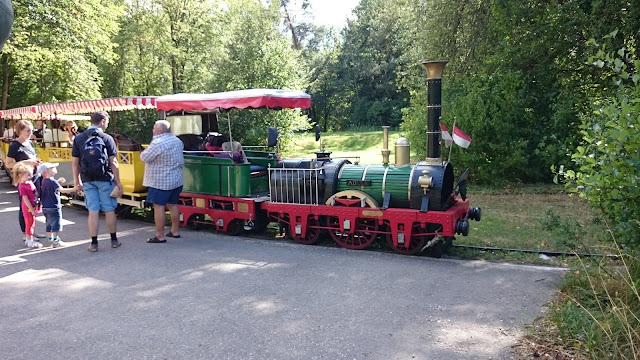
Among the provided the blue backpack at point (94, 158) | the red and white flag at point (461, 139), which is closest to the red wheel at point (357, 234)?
the red and white flag at point (461, 139)

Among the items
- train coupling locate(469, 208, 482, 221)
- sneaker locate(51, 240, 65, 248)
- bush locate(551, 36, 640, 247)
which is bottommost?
sneaker locate(51, 240, 65, 248)

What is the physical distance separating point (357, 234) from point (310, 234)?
2.47 feet

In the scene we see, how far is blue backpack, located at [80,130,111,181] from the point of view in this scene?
661 cm

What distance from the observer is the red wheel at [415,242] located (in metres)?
6.57

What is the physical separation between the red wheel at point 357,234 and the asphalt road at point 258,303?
0.71 ft

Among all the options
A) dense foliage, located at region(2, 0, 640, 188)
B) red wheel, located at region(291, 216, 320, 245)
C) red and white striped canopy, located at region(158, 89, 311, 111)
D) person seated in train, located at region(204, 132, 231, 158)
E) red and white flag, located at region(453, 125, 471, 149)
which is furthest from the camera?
dense foliage, located at region(2, 0, 640, 188)

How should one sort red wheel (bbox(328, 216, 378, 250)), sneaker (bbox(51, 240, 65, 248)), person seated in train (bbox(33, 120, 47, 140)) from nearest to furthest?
red wheel (bbox(328, 216, 378, 250)) < sneaker (bbox(51, 240, 65, 248)) < person seated in train (bbox(33, 120, 47, 140))

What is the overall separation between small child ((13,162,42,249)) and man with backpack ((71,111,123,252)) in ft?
2.51

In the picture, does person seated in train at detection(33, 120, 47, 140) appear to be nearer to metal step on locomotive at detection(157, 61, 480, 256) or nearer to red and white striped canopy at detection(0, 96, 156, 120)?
red and white striped canopy at detection(0, 96, 156, 120)

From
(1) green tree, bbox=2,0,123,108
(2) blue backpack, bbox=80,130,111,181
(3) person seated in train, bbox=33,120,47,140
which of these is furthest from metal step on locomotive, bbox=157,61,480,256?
(1) green tree, bbox=2,0,123,108

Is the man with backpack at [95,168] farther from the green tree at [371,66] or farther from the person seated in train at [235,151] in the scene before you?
the green tree at [371,66]

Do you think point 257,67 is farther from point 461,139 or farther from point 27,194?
point 461,139

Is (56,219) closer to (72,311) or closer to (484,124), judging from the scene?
(72,311)

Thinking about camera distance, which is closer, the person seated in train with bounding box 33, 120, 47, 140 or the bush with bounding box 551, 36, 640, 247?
the bush with bounding box 551, 36, 640, 247
